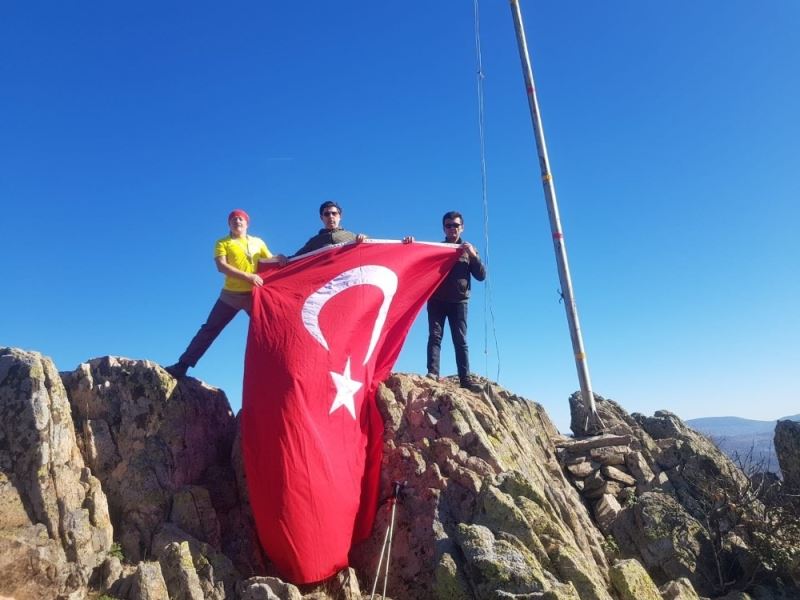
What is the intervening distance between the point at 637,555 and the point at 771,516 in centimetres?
373

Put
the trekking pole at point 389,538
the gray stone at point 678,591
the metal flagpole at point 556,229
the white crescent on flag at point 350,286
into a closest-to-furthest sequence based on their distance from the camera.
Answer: the trekking pole at point 389,538, the gray stone at point 678,591, the white crescent on flag at point 350,286, the metal flagpole at point 556,229

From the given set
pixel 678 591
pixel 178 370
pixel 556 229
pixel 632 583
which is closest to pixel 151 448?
pixel 178 370

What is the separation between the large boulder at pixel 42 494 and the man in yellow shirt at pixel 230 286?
7.59 ft

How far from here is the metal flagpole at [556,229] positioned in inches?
557

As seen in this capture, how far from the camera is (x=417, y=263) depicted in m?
12.6

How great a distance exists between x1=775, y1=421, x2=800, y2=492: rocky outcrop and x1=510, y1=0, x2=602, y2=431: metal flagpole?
615 centimetres

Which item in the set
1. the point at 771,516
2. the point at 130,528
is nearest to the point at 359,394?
the point at 130,528

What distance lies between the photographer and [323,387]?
10125 mm

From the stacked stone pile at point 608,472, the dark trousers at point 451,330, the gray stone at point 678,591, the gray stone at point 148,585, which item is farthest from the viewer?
the dark trousers at point 451,330

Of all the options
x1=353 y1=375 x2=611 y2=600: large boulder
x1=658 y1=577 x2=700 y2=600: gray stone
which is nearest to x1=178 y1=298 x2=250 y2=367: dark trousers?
x1=353 y1=375 x2=611 y2=600: large boulder

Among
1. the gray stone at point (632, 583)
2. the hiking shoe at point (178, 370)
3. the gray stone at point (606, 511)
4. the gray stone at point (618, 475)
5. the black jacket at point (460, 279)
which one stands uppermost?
the black jacket at point (460, 279)

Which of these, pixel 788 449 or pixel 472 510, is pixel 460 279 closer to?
pixel 472 510

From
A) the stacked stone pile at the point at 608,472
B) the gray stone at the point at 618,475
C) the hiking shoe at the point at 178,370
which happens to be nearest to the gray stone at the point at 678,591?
the stacked stone pile at the point at 608,472

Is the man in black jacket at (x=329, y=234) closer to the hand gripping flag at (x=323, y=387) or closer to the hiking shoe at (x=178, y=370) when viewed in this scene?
the hand gripping flag at (x=323, y=387)
